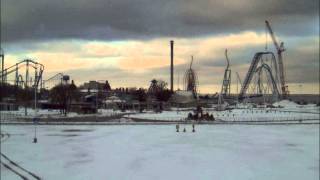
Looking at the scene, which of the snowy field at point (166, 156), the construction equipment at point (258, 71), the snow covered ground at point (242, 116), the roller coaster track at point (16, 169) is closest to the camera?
the roller coaster track at point (16, 169)

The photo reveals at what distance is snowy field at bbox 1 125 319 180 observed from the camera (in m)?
28.7

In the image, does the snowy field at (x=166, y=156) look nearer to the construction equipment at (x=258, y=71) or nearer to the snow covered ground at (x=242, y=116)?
the snow covered ground at (x=242, y=116)

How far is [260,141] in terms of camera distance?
4806 cm

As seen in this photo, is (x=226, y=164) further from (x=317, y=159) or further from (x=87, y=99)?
(x=87, y=99)

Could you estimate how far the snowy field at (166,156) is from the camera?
2870cm

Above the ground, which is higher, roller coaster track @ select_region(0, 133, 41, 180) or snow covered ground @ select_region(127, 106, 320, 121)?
snow covered ground @ select_region(127, 106, 320, 121)

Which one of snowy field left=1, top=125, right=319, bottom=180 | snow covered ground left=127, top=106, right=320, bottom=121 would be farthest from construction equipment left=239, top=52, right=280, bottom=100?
snowy field left=1, top=125, right=319, bottom=180

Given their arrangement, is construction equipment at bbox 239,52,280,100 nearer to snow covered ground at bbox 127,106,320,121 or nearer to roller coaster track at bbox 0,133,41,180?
snow covered ground at bbox 127,106,320,121

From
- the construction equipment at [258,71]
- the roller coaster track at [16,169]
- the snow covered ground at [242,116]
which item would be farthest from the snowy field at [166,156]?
the construction equipment at [258,71]

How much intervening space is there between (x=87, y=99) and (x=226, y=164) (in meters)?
109

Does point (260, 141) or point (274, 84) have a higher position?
point (274, 84)

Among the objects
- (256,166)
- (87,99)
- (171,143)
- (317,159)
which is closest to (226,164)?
(256,166)

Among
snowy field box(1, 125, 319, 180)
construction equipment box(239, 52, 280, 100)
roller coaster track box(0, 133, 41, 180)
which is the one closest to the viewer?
roller coaster track box(0, 133, 41, 180)

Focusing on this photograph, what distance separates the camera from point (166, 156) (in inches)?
1422
